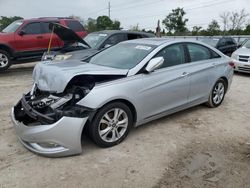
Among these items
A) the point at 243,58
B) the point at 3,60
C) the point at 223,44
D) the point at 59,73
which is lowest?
the point at 3,60

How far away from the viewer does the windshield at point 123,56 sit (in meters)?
4.42

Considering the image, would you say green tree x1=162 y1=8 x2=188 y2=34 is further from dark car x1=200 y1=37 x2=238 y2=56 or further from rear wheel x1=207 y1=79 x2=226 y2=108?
rear wheel x1=207 y1=79 x2=226 y2=108

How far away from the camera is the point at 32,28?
1040 cm

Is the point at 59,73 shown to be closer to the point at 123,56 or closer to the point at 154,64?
the point at 123,56

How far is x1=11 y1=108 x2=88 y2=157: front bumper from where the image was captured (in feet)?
11.2

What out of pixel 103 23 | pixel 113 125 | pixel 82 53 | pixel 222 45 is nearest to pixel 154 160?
pixel 113 125

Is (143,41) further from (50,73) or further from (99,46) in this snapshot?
(99,46)

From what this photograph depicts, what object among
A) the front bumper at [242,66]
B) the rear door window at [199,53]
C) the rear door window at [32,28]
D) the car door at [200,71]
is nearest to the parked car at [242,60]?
the front bumper at [242,66]

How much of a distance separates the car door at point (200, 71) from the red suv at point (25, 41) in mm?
6819

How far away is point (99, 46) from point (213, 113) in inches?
177

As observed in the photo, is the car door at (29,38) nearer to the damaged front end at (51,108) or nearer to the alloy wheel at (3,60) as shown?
the alloy wheel at (3,60)

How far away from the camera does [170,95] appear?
4578mm

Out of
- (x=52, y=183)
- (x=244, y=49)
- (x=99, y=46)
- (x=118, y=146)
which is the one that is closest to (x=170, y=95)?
(x=118, y=146)

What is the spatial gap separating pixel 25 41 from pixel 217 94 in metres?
7.41
